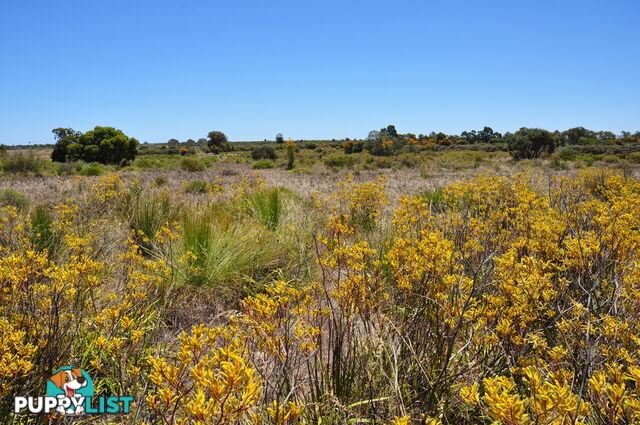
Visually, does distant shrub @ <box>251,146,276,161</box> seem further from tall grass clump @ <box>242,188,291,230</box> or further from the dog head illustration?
the dog head illustration

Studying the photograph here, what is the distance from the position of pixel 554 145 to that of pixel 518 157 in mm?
3586

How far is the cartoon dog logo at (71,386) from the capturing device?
2.02m

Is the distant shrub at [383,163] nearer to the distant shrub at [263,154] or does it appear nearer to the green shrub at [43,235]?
the distant shrub at [263,154]

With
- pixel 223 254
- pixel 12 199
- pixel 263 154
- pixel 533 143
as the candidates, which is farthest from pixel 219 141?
pixel 223 254

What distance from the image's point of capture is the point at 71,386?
209 centimetres

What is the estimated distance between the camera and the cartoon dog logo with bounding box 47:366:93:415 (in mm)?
2018

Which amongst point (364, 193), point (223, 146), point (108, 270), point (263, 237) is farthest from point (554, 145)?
point (223, 146)

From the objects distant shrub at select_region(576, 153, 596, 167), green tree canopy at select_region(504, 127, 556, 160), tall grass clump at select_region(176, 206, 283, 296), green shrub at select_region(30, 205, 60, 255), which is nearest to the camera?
tall grass clump at select_region(176, 206, 283, 296)

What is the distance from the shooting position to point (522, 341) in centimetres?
184

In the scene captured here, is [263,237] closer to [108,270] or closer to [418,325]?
[108,270]

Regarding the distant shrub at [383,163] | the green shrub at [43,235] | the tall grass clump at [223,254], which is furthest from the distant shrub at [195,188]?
the distant shrub at [383,163]

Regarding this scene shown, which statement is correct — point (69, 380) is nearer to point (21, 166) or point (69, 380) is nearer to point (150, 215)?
point (150, 215)

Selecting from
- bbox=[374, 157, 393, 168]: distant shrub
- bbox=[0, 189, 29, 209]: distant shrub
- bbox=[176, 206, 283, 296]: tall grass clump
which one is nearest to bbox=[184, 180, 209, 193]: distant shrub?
bbox=[0, 189, 29, 209]: distant shrub

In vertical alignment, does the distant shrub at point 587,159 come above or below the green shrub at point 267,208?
above
